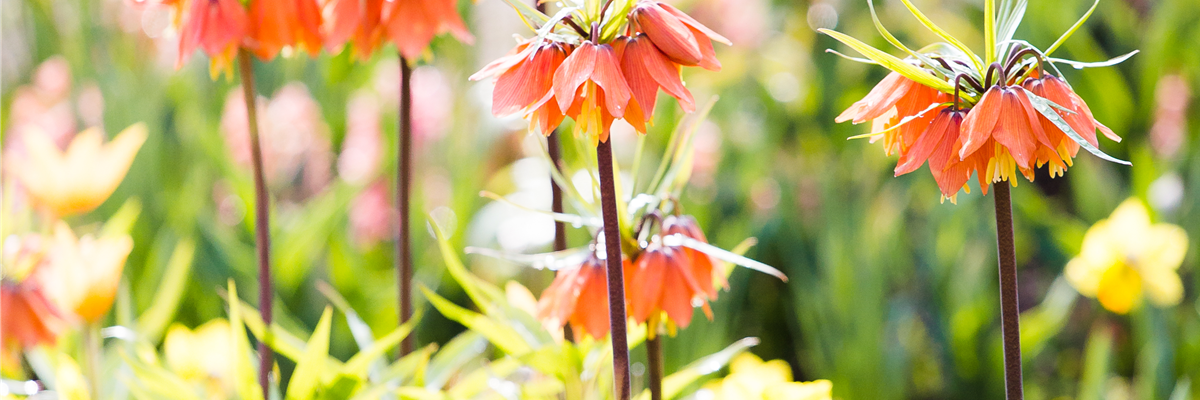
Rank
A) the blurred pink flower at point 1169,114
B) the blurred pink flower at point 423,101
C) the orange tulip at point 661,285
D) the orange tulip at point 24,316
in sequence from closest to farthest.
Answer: the orange tulip at point 661,285 → the orange tulip at point 24,316 → the blurred pink flower at point 1169,114 → the blurred pink flower at point 423,101

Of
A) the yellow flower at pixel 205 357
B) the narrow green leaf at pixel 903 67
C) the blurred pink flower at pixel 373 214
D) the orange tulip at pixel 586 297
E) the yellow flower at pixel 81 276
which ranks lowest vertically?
the yellow flower at pixel 205 357

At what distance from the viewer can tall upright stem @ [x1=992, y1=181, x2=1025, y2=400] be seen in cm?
45

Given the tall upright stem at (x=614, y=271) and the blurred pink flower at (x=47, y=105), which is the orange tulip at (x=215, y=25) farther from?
the blurred pink flower at (x=47, y=105)

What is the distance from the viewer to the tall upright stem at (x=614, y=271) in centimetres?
48

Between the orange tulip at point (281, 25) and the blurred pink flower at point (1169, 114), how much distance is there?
1.60m

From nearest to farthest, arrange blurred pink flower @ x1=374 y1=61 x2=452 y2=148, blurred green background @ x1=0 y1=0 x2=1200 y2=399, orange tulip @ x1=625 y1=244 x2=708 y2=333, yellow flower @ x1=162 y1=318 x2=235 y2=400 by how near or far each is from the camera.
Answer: orange tulip @ x1=625 y1=244 x2=708 y2=333
yellow flower @ x1=162 y1=318 x2=235 y2=400
blurred green background @ x1=0 y1=0 x2=1200 y2=399
blurred pink flower @ x1=374 y1=61 x2=452 y2=148

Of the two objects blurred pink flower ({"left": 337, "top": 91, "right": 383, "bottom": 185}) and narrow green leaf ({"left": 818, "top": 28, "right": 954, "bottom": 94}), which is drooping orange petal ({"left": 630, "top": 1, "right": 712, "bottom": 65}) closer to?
narrow green leaf ({"left": 818, "top": 28, "right": 954, "bottom": 94})

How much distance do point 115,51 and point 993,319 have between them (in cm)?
237

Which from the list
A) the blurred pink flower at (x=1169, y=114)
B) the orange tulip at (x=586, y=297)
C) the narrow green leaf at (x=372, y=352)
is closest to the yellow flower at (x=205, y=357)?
the narrow green leaf at (x=372, y=352)

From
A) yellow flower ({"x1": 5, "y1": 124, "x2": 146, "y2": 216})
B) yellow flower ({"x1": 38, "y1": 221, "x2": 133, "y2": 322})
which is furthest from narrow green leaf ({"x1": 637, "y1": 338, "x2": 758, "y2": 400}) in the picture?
yellow flower ({"x1": 5, "y1": 124, "x2": 146, "y2": 216})

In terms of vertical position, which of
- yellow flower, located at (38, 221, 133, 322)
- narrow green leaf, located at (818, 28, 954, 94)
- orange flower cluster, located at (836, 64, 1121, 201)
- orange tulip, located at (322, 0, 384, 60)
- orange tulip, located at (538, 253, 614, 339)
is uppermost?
orange tulip, located at (322, 0, 384, 60)

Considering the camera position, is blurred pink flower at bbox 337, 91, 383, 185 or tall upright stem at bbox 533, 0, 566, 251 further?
blurred pink flower at bbox 337, 91, 383, 185

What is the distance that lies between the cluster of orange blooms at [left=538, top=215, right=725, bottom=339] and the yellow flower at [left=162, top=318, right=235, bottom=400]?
1.79 ft

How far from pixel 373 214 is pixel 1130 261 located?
1.38 m
